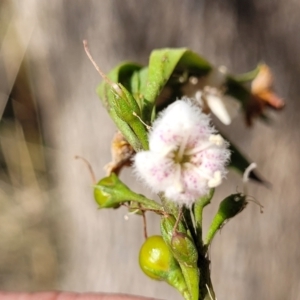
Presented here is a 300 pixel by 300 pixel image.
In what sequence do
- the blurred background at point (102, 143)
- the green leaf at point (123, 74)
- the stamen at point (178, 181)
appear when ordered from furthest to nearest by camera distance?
the blurred background at point (102, 143)
the green leaf at point (123, 74)
the stamen at point (178, 181)

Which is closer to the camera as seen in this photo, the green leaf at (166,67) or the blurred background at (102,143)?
the green leaf at (166,67)

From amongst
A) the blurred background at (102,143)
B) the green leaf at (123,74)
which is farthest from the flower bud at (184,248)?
the blurred background at (102,143)

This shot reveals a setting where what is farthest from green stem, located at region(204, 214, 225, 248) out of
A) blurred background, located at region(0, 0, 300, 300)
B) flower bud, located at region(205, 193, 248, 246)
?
blurred background, located at region(0, 0, 300, 300)

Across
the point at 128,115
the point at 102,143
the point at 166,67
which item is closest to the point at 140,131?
the point at 128,115

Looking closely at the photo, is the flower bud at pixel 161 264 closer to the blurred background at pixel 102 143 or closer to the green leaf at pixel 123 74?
the green leaf at pixel 123 74

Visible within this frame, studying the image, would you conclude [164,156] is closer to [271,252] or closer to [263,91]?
[263,91]

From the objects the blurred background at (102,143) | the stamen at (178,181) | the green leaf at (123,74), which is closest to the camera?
the stamen at (178,181)

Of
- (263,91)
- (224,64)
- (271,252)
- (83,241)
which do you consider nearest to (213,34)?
(224,64)

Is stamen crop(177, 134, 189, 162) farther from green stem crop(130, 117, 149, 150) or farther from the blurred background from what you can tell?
the blurred background
